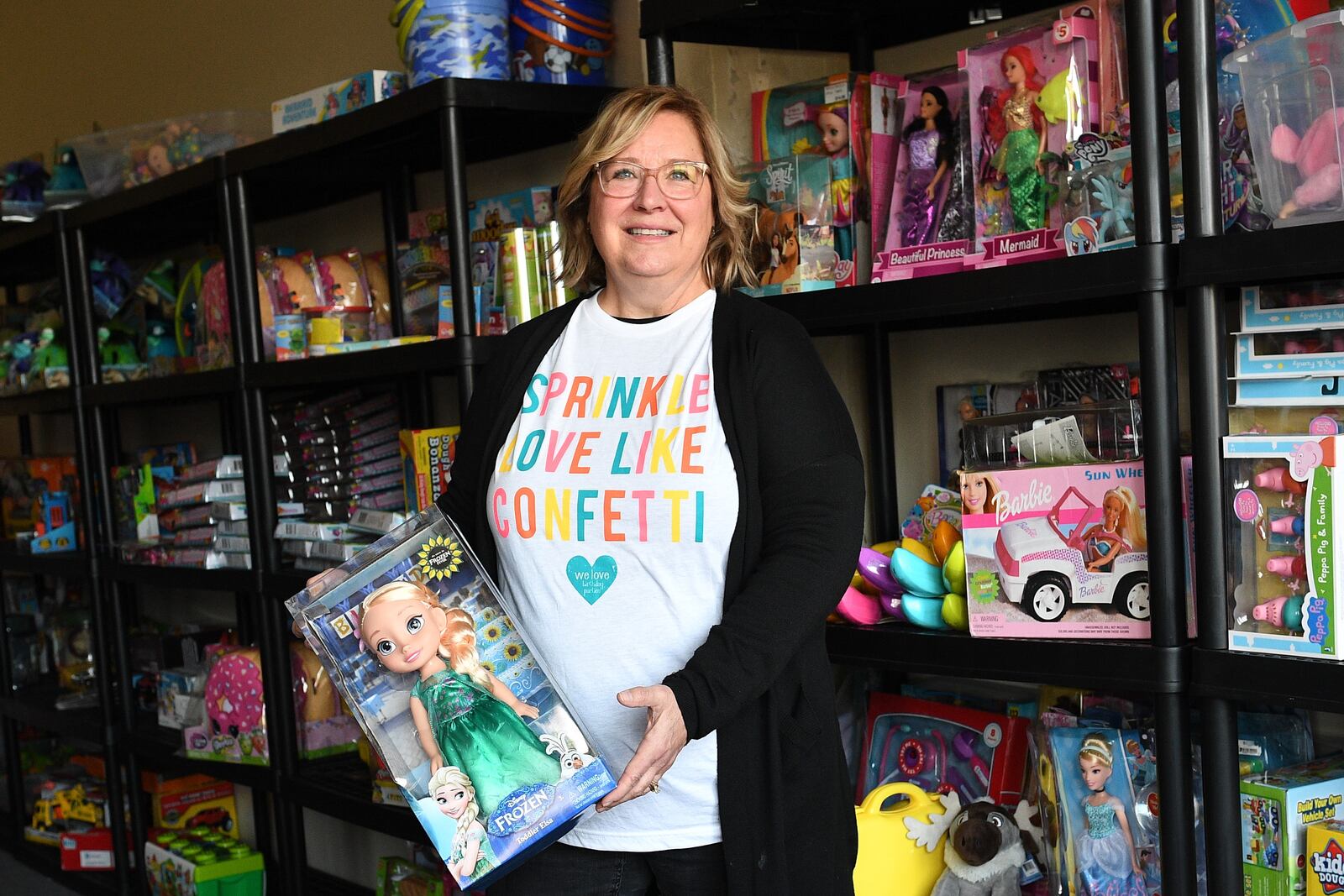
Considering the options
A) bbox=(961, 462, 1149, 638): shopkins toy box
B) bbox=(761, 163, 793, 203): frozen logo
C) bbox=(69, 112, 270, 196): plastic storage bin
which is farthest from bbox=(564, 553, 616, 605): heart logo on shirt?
bbox=(69, 112, 270, 196): plastic storage bin

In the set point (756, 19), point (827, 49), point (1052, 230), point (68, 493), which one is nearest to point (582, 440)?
point (1052, 230)

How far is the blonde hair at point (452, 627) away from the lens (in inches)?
57.5

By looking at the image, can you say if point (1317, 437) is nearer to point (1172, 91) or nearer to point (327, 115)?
point (1172, 91)

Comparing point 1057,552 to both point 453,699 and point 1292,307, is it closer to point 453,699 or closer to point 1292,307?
point 1292,307

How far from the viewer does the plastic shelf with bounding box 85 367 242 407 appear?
111 inches

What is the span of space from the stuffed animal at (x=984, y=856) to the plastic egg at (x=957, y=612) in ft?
0.90

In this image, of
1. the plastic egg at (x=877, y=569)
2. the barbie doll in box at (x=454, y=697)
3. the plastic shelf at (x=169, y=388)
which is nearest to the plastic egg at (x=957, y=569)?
the plastic egg at (x=877, y=569)

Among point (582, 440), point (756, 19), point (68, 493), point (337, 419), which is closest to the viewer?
point (582, 440)

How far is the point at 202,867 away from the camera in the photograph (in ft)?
10.5

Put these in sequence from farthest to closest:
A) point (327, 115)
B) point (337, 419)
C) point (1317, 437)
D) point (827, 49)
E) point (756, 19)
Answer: point (337, 419) → point (327, 115) → point (827, 49) → point (756, 19) → point (1317, 437)

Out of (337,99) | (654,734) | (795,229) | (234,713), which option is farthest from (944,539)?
(234,713)

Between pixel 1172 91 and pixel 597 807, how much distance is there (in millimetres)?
1057

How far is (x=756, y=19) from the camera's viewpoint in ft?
6.37

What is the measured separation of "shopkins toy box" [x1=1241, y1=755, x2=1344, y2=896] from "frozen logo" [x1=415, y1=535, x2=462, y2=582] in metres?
0.96
